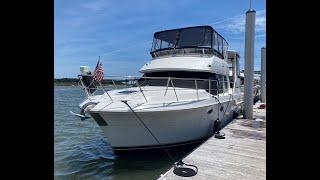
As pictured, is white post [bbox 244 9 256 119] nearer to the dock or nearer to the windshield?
the windshield

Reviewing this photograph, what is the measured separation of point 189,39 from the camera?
11234mm

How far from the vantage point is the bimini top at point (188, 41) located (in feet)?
35.5

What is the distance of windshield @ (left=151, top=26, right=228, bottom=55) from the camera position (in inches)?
430

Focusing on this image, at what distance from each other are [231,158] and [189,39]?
6.04 metres

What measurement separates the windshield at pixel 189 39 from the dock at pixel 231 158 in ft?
11.9

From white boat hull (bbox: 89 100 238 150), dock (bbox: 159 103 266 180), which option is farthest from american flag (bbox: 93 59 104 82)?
dock (bbox: 159 103 266 180)

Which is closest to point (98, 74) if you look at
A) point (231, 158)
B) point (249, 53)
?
point (231, 158)

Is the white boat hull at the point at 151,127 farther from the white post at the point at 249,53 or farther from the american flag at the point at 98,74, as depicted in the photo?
the white post at the point at 249,53

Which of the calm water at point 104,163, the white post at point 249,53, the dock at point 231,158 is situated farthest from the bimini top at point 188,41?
the calm water at point 104,163

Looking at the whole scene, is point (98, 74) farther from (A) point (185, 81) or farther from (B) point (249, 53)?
(B) point (249, 53)
